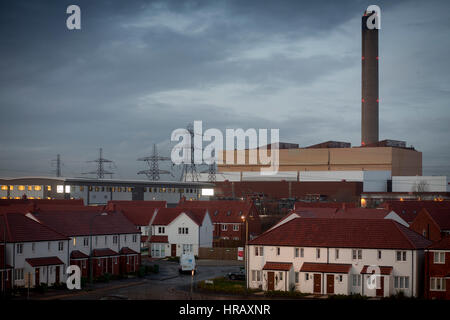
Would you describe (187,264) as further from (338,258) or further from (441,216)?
(441,216)

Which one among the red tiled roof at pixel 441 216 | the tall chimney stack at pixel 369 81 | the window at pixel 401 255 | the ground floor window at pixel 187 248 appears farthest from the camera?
the tall chimney stack at pixel 369 81

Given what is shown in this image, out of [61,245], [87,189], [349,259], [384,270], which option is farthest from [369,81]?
[61,245]

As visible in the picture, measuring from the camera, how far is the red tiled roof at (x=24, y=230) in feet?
166

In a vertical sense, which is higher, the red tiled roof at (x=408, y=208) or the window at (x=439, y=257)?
the red tiled roof at (x=408, y=208)

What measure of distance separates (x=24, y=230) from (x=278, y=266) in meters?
21.5

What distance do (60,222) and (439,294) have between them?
34481 millimetres

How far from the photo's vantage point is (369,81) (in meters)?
167

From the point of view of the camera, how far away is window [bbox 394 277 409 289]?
157 feet

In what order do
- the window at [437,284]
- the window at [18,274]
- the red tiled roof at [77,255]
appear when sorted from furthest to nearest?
the red tiled roof at [77,255] < the window at [18,274] < the window at [437,284]

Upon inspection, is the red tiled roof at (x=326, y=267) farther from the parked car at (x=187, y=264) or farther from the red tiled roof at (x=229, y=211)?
the red tiled roof at (x=229, y=211)

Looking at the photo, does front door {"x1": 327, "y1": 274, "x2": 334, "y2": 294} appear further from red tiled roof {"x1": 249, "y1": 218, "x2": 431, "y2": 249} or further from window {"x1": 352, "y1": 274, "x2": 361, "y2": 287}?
red tiled roof {"x1": 249, "y1": 218, "x2": 431, "y2": 249}

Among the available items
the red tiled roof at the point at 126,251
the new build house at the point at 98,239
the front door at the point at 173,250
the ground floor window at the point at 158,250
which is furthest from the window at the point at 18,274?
the front door at the point at 173,250

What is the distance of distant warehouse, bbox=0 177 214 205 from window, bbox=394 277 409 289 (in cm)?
7851

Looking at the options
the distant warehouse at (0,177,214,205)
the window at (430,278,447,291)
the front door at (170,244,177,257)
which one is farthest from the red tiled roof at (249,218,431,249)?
the distant warehouse at (0,177,214,205)
